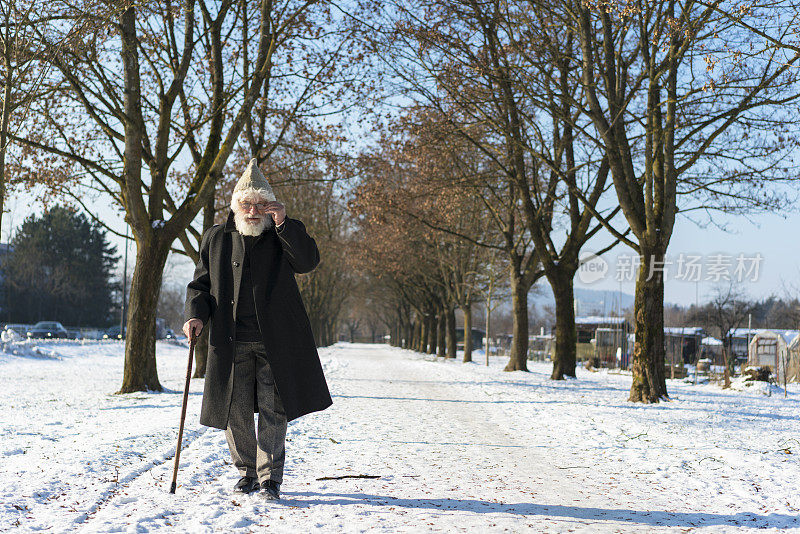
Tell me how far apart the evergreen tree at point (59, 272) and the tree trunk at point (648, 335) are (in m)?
59.9

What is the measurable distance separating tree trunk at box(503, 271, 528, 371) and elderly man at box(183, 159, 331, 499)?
18.9m

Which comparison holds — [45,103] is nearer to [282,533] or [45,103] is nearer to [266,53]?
[266,53]

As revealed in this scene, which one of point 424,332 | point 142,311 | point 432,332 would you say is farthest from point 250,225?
point 424,332

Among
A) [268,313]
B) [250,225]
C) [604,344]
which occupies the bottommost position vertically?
[604,344]

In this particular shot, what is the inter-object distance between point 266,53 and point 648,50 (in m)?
7.11

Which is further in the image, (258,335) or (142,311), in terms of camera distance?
(142,311)

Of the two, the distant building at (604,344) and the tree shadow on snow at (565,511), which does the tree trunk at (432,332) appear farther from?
the tree shadow on snow at (565,511)

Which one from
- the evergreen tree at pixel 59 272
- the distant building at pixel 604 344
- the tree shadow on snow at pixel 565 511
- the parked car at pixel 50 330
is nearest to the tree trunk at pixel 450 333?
the distant building at pixel 604 344

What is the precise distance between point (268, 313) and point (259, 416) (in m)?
0.70

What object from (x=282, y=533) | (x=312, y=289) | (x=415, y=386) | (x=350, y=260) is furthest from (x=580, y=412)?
(x=312, y=289)

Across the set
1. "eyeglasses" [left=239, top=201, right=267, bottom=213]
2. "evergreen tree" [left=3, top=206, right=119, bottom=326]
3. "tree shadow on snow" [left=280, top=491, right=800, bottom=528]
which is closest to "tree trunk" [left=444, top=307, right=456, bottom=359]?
"tree shadow on snow" [left=280, top=491, right=800, bottom=528]

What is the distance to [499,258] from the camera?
32438 mm

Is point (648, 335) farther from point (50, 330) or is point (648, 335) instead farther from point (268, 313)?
point (50, 330)

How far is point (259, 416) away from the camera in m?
4.89
